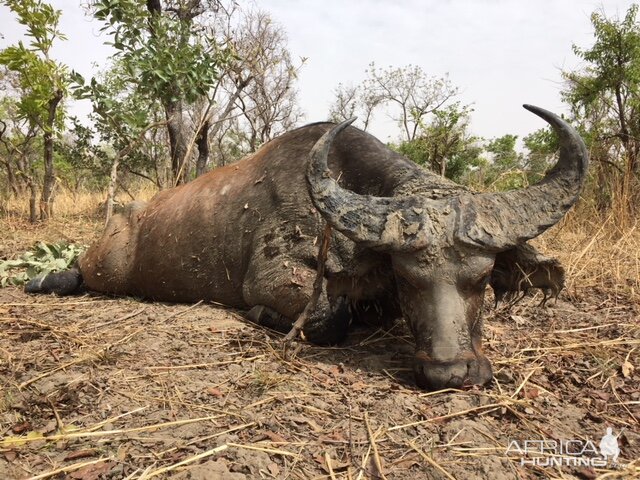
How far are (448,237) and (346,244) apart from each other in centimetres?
89

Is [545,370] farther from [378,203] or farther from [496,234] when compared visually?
[378,203]

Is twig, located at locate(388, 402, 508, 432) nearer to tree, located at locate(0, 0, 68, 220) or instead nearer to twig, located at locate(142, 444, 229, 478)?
twig, located at locate(142, 444, 229, 478)

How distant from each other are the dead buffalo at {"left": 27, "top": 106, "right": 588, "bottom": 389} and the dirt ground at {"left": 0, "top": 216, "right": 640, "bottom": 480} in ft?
0.93

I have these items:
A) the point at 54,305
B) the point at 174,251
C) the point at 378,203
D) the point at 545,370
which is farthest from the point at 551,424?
the point at 54,305

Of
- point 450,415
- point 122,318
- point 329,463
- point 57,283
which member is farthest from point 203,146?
point 329,463

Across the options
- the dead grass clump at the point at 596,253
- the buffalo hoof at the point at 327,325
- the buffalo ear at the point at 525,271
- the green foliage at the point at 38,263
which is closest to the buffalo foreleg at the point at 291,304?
the buffalo hoof at the point at 327,325

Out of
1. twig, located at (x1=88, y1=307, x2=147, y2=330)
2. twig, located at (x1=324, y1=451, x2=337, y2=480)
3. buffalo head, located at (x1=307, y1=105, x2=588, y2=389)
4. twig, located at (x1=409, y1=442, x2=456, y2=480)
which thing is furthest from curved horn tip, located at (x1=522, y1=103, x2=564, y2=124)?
twig, located at (x1=88, y1=307, x2=147, y2=330)

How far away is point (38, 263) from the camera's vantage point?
223 inches

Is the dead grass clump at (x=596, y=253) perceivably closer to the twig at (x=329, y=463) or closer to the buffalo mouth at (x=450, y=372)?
the buffalo mouth at (x=450, y=372)

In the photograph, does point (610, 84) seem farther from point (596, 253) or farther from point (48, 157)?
point (48, 157)

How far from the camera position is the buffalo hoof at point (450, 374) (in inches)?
100

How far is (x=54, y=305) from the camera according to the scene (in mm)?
4375

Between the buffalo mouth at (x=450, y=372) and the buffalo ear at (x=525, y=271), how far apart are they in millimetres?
761

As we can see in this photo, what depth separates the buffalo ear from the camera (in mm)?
3027
